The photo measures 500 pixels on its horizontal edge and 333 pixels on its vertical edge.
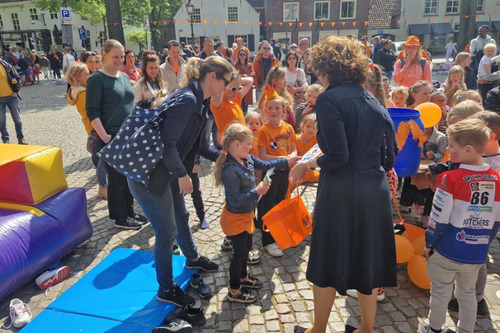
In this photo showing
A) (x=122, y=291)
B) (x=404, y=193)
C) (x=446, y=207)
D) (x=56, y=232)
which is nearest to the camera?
(x=446, y=207)

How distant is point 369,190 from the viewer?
2.19m

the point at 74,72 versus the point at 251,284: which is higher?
the point at 74,72

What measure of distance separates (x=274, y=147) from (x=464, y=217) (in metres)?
1.94

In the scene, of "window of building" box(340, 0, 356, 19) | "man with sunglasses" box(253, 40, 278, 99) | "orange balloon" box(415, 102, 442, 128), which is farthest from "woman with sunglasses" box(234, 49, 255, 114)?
"window of building" box(340, 0, 356, 19)

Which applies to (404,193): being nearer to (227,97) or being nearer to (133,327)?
(227,97)

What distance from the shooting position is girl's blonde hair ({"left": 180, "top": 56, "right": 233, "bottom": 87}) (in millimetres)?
2672

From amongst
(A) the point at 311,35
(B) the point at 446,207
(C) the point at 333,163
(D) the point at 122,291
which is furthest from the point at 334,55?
(A) the point at 311,35

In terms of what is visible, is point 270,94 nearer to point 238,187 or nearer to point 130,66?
point 238,187

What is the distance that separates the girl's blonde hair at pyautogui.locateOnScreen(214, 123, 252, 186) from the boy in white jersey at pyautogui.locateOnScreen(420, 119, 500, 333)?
1492 mm

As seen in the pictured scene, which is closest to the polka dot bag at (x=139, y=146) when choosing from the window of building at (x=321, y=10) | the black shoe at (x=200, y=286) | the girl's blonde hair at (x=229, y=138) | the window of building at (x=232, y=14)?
the girl's blonde hair at (x=229, y=138)

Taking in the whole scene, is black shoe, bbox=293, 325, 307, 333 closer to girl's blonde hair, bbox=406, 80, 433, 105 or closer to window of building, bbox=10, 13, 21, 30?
girl's blonde hair, bbox=406, 80, 433, 105

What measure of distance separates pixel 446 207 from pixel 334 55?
1.20 metres

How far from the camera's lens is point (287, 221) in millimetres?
3074

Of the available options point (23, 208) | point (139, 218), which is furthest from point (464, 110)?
point (23, 208)
